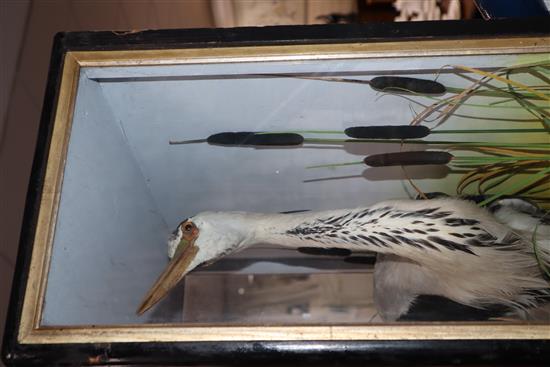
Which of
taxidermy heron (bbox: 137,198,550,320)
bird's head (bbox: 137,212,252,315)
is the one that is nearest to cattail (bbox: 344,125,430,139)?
taxidermy heron (bbox: 137,198,550,320)

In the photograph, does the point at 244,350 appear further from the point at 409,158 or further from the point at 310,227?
the point at 409,158

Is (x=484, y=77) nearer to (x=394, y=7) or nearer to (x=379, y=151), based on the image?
(x=379, y=151)

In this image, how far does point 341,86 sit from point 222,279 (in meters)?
0.62

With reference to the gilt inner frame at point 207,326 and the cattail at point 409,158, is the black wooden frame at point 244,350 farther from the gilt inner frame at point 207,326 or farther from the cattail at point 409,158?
the cattail at point 409,158

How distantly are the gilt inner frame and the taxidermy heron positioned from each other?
0.21 meters

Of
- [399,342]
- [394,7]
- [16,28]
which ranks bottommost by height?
[399,342]

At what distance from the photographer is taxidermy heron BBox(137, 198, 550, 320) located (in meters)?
0.82

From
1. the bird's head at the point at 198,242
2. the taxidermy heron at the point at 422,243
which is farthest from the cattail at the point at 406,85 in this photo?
the bird's head at the point at 198,242

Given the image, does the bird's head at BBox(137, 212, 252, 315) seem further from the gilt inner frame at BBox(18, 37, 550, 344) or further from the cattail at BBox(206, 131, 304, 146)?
the gilt inner frame at BBox(18, 37, 550, 344)

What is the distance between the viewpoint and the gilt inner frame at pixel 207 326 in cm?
63

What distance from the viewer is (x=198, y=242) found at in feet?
3.18

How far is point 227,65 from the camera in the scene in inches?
32.0

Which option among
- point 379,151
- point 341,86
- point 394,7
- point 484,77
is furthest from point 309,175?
point 394,7

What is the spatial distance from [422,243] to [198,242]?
397 millimetres
